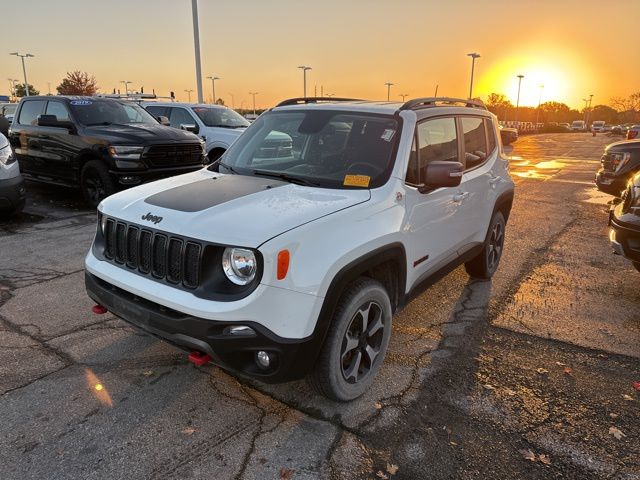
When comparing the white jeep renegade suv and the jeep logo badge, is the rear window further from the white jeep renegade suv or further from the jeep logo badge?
the jeep logo badge

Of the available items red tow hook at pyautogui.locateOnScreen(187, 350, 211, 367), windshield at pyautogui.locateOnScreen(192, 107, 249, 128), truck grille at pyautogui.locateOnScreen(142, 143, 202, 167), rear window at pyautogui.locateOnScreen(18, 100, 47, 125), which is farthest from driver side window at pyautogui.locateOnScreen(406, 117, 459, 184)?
windshield at pyautogui.locateOnScreen(192, 107, 249, 128)

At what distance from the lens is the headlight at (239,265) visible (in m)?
2.46

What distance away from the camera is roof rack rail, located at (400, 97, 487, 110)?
12.2 ft

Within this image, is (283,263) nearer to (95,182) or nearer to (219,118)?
(95,182)

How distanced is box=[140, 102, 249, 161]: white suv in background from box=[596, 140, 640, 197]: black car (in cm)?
764

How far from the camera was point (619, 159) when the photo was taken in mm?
8617

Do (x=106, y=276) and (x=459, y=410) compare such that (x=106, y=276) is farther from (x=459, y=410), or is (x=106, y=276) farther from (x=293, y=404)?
(x=459, y=410)

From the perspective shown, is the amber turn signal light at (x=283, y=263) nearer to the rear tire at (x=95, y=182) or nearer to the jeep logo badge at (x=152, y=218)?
the jeep logo badge at (x=152, y=218)

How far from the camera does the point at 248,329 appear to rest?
2426mm

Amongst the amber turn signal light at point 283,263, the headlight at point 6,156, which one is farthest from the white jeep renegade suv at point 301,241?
the headlight at point 6,156

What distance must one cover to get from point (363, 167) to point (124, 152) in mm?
5901

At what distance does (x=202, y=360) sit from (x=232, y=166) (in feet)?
6.02

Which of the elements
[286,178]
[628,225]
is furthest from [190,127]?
[628,225]

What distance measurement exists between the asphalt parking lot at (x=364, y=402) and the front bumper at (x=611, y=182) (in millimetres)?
4584
